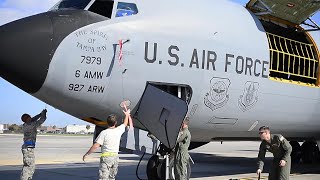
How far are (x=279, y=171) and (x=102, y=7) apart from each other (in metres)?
4.26

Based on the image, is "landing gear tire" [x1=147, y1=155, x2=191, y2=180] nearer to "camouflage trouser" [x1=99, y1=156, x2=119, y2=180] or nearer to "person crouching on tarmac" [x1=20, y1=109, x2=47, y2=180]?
"camouflage trouser" [x1=99, y1=156, x2=119, y2=180]

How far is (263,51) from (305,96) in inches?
80.4

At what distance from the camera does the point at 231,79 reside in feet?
30.5

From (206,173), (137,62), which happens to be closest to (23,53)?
(137,62)

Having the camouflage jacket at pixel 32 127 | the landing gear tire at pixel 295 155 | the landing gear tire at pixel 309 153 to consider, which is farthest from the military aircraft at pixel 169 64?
the landing gear tire at pixel 295 155

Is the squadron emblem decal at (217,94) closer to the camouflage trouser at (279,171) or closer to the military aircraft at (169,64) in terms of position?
the military aircraft at (169,64)

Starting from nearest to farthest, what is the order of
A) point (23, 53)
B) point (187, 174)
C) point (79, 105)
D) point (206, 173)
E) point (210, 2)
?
1. point (23, 53)
2. point (79, 105)
3. point (187, 174)
4. point (210, 2)
5. point (206, 173)

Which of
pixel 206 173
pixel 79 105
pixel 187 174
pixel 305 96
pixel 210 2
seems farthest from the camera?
pixel 206 173

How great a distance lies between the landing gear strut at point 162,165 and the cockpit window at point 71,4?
10.4 feet

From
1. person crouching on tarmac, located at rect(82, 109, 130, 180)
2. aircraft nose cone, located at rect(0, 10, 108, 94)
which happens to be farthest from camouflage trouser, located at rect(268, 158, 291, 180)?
aircraft nose cone, located at rect(0, 10, 108, 94)

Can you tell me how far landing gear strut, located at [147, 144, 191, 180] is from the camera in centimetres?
888

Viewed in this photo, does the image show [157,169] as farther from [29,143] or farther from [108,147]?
[29,143]

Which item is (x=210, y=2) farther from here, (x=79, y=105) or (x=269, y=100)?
(x=79, y=105)

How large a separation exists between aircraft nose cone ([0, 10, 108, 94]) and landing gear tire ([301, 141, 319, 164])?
13169mm
